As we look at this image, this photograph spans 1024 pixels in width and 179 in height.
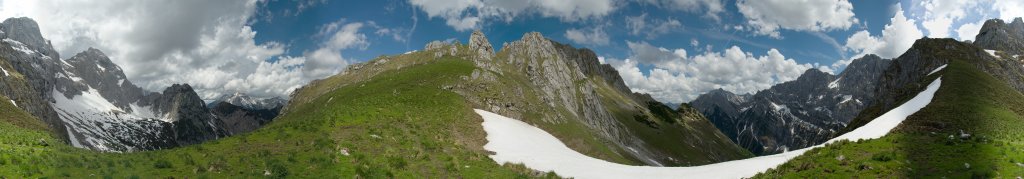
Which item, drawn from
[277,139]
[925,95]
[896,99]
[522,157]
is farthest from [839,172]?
[896,99]

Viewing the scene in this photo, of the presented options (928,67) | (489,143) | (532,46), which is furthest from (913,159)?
(928,67)

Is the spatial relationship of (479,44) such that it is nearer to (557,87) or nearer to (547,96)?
(557,87)

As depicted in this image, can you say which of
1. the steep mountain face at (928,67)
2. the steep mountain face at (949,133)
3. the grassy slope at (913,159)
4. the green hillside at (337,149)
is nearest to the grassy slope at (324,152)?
the green hillside at (337,149)

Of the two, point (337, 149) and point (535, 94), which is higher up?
point (535, 94)

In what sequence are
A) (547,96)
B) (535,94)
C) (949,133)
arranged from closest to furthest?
(949,133) < (535,94) < (547,96)

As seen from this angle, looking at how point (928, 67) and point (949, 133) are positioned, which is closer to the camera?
point (949, 133)

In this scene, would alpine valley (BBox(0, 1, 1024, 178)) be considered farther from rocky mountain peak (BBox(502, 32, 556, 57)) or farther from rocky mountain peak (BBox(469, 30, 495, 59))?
rocky mountain peak (BBox(502, 32, 556, 57))

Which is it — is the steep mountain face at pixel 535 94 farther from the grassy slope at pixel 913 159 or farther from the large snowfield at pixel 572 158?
the grassy slope at pixel 913 159

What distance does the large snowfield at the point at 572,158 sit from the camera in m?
30.4

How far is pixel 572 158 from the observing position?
42.0 meters

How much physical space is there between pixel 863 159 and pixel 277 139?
1376 inches

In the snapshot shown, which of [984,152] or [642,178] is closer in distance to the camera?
[984,152]

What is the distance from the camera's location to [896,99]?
97.3m

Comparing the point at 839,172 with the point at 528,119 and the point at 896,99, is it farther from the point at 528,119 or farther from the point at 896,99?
the point at 896,99
